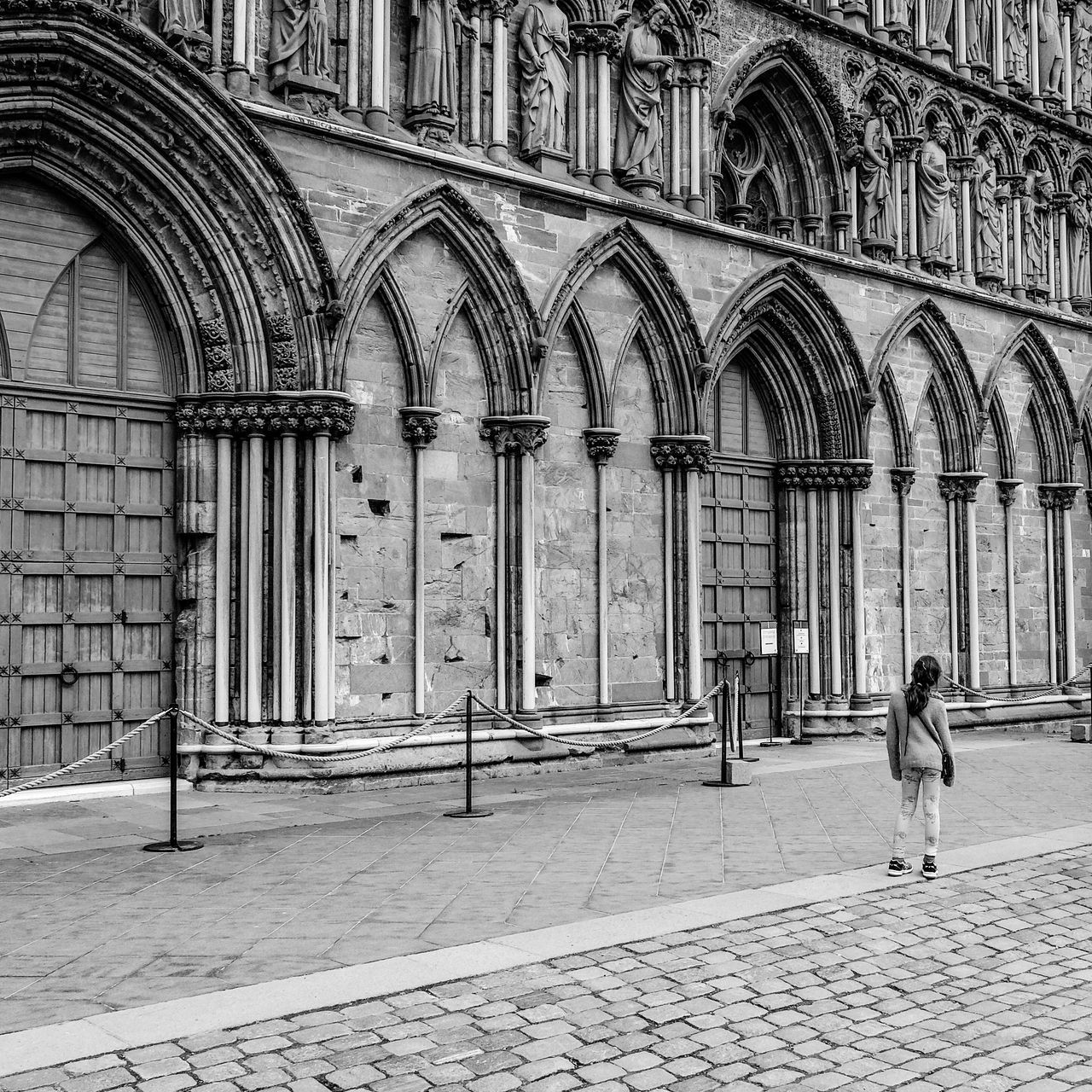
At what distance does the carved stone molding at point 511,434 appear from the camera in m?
14.1

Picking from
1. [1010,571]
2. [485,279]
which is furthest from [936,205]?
[485,279]

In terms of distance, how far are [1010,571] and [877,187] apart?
6.45 meters

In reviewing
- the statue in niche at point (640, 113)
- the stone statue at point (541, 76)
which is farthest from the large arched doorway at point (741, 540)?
the stone statue at point (541, 76)

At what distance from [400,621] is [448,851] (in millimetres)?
4265

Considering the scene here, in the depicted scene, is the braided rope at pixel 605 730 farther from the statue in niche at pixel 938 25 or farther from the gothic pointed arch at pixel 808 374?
the statue in niche at pixel 938 25

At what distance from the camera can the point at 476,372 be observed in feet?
46.2

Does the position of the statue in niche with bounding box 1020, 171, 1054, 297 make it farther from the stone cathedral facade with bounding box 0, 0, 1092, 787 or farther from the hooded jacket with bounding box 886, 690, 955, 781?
the hooded jacket with bounding box 886, 690, 955, 781

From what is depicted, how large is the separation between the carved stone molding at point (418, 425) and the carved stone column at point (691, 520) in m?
3.46

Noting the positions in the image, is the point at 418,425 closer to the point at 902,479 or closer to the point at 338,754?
the point at 338,754

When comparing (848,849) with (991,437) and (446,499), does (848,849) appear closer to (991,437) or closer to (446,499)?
(446,499)

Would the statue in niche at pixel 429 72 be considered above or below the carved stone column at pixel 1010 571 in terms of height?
above

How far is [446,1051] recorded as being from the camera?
5207 mm

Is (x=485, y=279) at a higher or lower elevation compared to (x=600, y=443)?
higher

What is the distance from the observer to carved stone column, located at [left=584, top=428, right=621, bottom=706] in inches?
583
